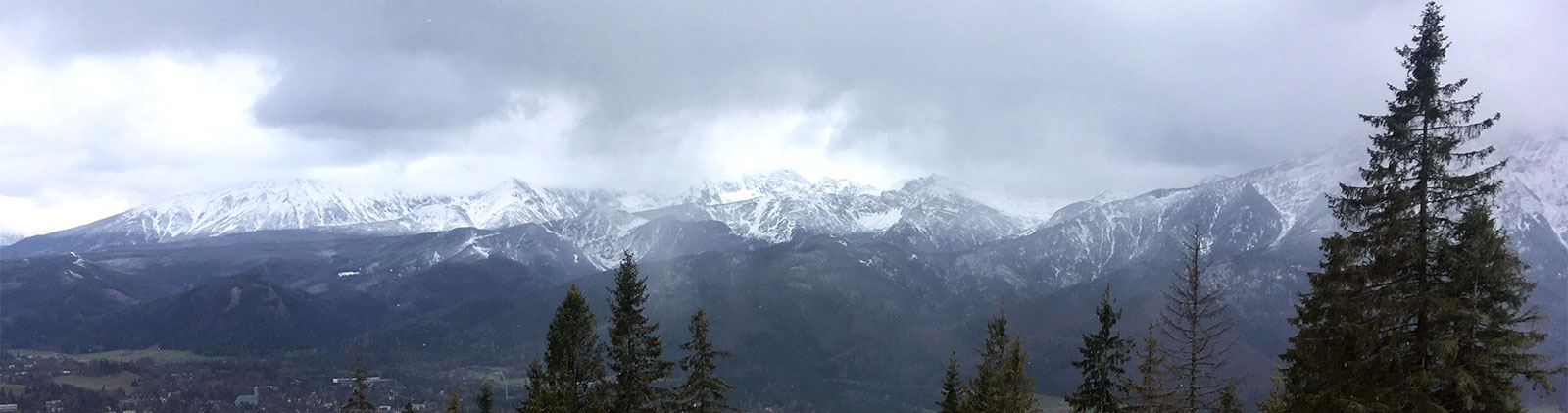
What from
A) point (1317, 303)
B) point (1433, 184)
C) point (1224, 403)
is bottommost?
point (1224, 403)

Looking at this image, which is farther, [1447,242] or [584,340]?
[584,340]

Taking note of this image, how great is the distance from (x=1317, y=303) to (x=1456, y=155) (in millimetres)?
4704

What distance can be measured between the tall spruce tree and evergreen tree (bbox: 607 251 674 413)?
74.5 feet

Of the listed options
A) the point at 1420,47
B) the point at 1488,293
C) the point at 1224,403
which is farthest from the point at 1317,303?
the point at 1224,403

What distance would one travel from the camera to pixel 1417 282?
20328 mm

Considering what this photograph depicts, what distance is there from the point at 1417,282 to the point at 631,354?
26006 millimetres

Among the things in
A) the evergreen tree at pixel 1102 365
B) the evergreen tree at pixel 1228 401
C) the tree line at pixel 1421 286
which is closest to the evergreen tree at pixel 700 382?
the evergreen tree at pixel 1102 365

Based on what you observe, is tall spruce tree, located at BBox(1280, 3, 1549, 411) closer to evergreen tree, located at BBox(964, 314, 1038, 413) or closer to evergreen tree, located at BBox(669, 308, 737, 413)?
evergreen tree, located at BBox(964, 314, 1038, 413)

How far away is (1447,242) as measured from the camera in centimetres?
1956

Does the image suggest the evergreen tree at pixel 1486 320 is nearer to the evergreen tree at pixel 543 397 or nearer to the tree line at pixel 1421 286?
the tree line at pixel 1421 286

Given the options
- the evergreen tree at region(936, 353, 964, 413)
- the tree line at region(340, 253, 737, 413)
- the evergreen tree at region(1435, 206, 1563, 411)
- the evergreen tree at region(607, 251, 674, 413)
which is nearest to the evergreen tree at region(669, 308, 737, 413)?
the tree line at region(340, 253, 737, 413)

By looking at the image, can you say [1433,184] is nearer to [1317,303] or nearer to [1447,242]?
[1447,242]

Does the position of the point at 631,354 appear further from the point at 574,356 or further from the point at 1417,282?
the point at 1417,282

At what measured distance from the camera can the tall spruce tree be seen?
19.2 m
